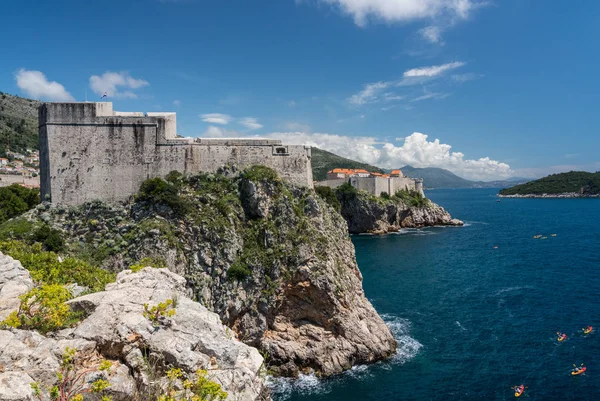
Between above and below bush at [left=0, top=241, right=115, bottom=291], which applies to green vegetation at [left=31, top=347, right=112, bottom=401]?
below

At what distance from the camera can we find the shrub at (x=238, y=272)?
24.2 metres

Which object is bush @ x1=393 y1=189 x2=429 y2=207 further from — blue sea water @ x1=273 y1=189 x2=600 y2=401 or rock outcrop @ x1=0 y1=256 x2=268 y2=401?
rock outcrop @ x1=0 y1=256 x2=268 y2=401

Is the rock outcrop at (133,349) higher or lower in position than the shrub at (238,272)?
higher

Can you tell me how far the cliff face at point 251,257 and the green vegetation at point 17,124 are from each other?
81.5 meters

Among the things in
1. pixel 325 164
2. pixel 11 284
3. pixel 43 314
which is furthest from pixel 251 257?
pixel 325 164

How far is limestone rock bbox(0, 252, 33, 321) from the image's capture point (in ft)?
27.6

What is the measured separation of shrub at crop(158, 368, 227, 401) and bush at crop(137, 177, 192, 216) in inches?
722

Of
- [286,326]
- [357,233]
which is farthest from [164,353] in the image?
[357,233]

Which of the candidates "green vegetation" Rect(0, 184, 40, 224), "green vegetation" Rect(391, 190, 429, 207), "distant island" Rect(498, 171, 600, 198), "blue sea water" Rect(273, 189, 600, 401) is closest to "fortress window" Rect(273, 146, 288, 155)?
"blue sea water" Rect(273, 189, 600, 401)

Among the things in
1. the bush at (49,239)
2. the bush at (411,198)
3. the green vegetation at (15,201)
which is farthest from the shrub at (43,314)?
the bush at (411,198)

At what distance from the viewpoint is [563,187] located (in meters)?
172

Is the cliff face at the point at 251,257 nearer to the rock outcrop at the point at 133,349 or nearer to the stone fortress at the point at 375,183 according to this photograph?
the rock outcrop at the point at 133,349

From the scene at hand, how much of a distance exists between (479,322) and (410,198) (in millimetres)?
55553

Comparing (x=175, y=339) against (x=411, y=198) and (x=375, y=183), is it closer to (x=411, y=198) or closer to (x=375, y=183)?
(x=375, y=183)
